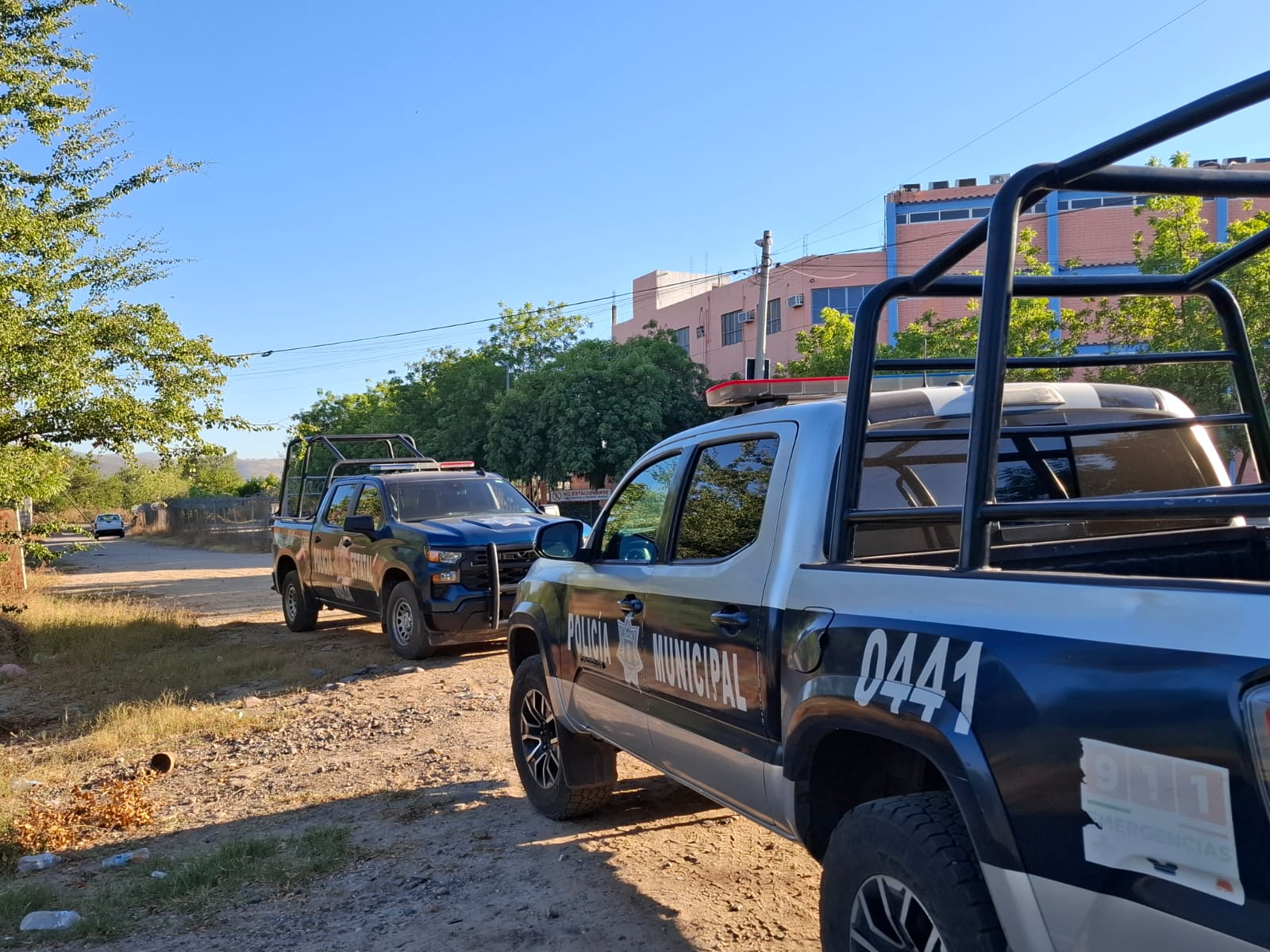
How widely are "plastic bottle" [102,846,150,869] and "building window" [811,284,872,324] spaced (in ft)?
116

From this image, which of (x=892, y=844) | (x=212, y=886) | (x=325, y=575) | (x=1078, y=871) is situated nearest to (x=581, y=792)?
(x=212, y=886)

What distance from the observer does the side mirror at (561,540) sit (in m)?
4.64

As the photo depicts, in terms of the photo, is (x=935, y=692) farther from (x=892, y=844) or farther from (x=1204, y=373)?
(x=1204, y=373)

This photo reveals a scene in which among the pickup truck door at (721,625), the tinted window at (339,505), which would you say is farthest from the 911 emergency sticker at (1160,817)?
the tinted window at (339,505)

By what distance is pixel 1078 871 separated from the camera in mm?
2029

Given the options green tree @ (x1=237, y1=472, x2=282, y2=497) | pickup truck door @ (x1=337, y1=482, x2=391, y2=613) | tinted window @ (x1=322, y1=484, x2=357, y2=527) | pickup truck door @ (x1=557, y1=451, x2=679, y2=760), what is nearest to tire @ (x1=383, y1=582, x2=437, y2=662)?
pickup truck door @ (x1=337, y1=482, x2=391, y2=613)

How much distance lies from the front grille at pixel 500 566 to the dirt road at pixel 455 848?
1604 mm

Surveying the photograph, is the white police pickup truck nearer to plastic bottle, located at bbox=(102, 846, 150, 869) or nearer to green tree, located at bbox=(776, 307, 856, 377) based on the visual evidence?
plastic bottle, located at bbox=(102, 846, 150, 869)

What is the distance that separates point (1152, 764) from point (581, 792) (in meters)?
3.52

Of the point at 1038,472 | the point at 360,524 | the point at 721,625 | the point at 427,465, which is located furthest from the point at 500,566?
the point at 1038,472

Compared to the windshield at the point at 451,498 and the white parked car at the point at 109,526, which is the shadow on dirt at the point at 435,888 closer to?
the windshield at the point at 451,498

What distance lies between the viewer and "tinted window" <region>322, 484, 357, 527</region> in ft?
39.5

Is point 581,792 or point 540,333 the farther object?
point 540,333

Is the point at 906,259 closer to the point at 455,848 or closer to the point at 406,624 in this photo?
the point at 406,624
